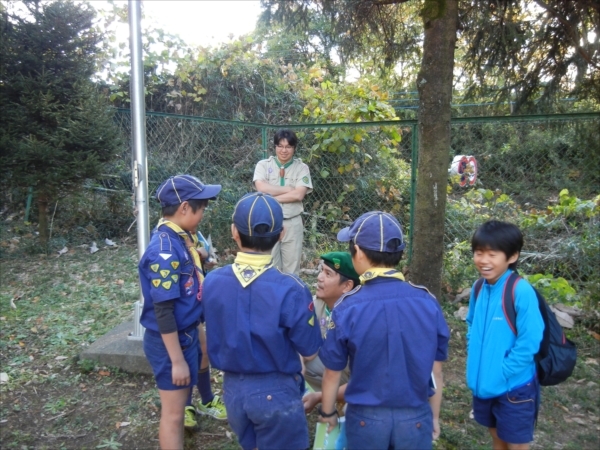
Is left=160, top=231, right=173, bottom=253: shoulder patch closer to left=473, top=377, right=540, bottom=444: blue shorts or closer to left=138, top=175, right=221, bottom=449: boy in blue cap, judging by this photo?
left=138, top=175, right=221, bottom=449: boy in blue cap

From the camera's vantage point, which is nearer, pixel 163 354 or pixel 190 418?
pixel 163 354

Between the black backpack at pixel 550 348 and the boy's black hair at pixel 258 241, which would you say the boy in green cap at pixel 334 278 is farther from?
the black backpack at pixel 550 348

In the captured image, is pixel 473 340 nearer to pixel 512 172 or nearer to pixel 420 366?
pixel 420 366

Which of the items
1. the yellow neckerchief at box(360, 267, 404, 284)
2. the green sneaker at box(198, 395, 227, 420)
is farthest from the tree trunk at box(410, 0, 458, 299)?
the yellow neckerchief at box(360, 267, 404, 284)

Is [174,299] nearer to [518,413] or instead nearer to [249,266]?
[249,266]

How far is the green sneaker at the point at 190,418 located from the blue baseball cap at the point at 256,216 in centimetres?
157

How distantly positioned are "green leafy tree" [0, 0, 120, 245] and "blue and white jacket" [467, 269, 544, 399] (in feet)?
18.1

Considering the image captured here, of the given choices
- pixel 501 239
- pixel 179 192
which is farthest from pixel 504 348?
pixel 179 192

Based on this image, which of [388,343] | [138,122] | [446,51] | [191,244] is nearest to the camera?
[388,343]

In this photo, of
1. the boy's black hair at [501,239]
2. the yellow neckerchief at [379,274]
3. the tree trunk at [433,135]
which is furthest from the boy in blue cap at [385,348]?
the tree trunk at [433,135]

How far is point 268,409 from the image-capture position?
2025 millimetres

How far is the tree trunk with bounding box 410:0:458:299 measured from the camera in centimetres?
378

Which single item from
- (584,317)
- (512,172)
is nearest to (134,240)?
(512,172)

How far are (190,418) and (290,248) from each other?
7.20 ft
